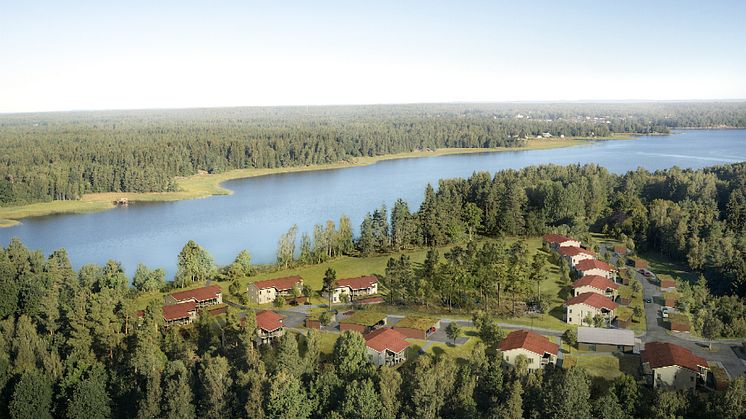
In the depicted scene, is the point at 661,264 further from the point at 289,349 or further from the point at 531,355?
the point at 289,349

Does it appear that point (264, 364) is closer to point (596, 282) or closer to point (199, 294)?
point (199, 294)

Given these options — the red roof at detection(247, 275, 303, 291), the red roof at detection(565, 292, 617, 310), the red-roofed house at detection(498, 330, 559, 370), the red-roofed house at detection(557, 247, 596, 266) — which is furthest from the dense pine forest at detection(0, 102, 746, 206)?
the red-roofed house at detection(498, 330, 559, 370)

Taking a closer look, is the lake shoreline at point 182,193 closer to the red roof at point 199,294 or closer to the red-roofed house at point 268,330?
the red roof at point 199,294

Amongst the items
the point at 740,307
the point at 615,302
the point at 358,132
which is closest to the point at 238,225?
the point at 615,302

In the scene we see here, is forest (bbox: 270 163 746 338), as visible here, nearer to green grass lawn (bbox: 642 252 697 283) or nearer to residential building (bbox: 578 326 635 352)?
green grass lawn (bbox: 642 252 697 283)

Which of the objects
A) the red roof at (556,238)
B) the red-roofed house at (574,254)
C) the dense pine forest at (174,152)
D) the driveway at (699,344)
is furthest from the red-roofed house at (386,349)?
the dense pine forest at (174,152)
